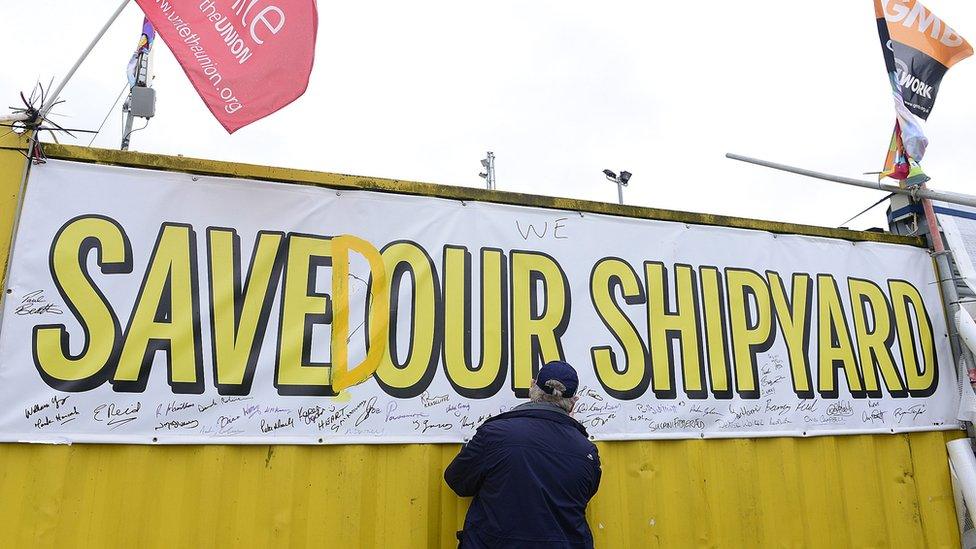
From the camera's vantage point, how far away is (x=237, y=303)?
10.6 ft

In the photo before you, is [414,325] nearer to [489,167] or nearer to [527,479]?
[527,479]

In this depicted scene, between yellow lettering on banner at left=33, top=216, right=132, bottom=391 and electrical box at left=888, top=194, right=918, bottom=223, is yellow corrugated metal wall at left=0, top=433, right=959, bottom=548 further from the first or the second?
electrical box at left=888, top=194, right=918, bottom=223

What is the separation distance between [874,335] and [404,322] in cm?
341

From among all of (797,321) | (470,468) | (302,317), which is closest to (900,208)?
(797,321)

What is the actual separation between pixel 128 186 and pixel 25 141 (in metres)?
0.50

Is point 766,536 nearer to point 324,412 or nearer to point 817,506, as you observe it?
point 817,506

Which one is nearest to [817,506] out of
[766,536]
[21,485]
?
[766,536]

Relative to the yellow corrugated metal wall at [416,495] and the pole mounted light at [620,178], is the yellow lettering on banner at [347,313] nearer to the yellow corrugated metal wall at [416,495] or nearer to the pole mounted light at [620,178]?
the yellow corrugated metal wall at [416,495]

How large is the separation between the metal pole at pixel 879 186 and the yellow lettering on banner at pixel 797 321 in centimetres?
124

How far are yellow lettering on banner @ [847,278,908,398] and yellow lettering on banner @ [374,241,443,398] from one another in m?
3.07

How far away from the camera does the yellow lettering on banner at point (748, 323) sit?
161 inches

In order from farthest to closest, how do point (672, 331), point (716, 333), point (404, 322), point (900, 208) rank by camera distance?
1. point (900, 208)
2. point (716, 333)
3. point (672, 331)
4. point (404, 322)

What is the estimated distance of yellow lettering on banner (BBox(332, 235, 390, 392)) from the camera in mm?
3332

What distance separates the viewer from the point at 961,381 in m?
4.68
